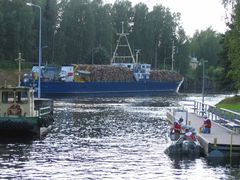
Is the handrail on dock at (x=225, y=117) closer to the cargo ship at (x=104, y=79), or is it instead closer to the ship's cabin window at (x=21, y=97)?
the ship's cabin window at (x=21, y=97)

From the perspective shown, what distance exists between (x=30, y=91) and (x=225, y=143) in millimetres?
12955

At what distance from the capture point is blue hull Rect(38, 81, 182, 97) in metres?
102

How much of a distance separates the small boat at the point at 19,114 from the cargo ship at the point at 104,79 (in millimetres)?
56866

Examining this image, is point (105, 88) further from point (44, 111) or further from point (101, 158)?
point (101, 158)

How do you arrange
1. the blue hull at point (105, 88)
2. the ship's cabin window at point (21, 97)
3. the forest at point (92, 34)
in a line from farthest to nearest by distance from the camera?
the forest at point (92, 34), the blue hull at point (105, 88), the ship's cabin window at point (21, 97)

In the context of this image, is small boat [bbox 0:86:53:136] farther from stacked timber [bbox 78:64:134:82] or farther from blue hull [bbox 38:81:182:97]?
stacked timber [bbox 78:64:134:82]

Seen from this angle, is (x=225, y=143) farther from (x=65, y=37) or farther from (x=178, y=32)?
(x=178, y=32)

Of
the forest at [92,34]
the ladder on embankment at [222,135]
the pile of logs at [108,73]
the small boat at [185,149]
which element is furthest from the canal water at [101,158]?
the pile of logs at [108,73]

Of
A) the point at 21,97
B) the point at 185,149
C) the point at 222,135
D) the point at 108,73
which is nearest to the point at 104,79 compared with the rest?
the point at 108,73

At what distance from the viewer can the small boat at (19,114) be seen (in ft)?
109

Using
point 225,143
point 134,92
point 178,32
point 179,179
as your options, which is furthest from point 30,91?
point 178,32

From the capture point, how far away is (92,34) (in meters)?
136

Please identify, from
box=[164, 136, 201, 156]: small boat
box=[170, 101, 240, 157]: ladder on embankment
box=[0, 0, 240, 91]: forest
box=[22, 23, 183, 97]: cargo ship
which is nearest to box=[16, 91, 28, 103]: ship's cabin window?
box=[170, 101, 240, 157]: ladder on embankment

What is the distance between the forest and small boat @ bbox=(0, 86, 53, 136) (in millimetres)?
42347
